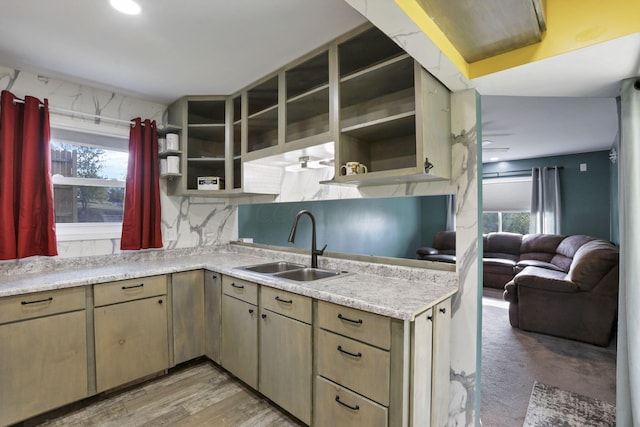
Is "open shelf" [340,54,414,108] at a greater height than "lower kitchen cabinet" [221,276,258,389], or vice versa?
"open shelf" [340,54,414,108]

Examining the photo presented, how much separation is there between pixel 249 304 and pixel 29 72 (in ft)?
8.10

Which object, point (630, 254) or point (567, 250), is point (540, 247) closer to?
point (567, 250)

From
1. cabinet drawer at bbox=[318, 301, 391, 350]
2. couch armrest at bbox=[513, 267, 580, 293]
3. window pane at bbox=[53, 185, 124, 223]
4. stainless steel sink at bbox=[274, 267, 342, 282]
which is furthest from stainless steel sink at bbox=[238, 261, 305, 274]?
couch armrest at bbox=[513, 267, 580, 293]

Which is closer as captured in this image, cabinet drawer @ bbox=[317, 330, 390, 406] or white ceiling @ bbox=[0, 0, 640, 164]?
cabinet drawer @ bbox=[317, 330, 390, 406]

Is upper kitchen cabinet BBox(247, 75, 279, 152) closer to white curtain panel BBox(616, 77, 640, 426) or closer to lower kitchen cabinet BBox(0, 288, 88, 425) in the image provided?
lower kitchen cabinet BBox(0, 288, 88, 425)

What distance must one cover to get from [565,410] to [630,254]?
4.19 ft

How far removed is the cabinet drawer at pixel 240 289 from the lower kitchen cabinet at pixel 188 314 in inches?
13.5

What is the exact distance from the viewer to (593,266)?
304 cm

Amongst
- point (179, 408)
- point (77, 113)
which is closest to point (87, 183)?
point (77, 113)

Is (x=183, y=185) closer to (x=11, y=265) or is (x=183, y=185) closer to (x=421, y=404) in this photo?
(x=11, y=265)

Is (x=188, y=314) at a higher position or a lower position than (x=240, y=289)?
lower

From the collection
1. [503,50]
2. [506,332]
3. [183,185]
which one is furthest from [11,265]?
[506,332]

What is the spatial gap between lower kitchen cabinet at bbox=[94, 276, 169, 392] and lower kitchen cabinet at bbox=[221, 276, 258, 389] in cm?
49

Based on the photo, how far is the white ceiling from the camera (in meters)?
1.56
